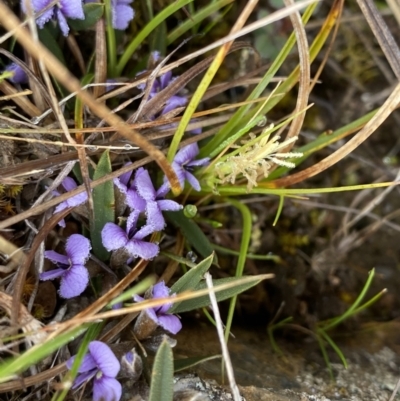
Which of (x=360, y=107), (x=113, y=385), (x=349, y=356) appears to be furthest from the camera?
(x=360, y=107)

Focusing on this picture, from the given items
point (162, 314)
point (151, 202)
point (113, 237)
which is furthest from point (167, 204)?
point (162, 314)

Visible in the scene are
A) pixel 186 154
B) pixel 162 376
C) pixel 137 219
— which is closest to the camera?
pixel 162 376

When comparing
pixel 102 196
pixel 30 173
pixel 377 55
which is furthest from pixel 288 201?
pixel 30 173

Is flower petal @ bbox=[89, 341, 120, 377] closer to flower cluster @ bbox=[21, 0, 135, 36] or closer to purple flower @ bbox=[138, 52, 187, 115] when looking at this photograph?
purple flower @ bbox=[138, 52, 187, 115]

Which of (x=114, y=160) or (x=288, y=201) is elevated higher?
(x=114, y=160)

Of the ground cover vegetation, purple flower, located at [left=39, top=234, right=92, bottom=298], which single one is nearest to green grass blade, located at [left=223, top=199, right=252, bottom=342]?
the ground cover vegetation

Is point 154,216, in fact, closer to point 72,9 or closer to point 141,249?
point 141,249

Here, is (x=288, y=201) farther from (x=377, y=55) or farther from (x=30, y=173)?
(x=30, y=173)
